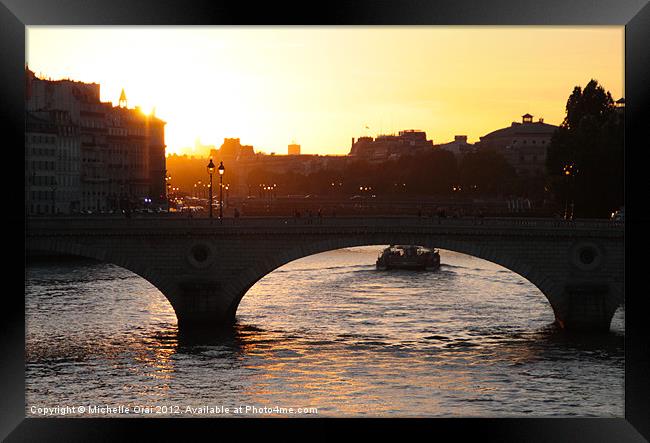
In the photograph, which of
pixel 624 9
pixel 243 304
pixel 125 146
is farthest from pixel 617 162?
pixel 125 146

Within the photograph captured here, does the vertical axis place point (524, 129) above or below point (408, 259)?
above

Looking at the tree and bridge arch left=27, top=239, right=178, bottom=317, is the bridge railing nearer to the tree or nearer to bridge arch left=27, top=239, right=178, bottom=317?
bridge arch left=27, top=239, right=178, bottom=317

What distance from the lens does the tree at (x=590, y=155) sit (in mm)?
45906

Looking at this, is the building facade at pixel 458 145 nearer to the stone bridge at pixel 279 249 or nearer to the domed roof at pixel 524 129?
the domed roof at pixel 524 129

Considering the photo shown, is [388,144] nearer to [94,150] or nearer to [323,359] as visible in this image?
[94,150]

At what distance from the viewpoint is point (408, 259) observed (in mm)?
55438

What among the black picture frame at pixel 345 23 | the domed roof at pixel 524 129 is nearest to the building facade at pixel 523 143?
the domed roof at pixel 524 129

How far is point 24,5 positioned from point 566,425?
7.33 meters

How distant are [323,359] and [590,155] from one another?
24.4m

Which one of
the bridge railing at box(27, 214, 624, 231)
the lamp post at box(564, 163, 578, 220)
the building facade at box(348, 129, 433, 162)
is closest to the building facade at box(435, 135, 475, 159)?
the building facade at box(348, 129, 433, 162)

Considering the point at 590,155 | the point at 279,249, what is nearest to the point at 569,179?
the point at 590,155

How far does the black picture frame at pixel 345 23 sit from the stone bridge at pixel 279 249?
52.9 feet

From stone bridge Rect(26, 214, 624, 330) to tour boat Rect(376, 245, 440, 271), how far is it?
24725 mm

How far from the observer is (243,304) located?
36.2m
